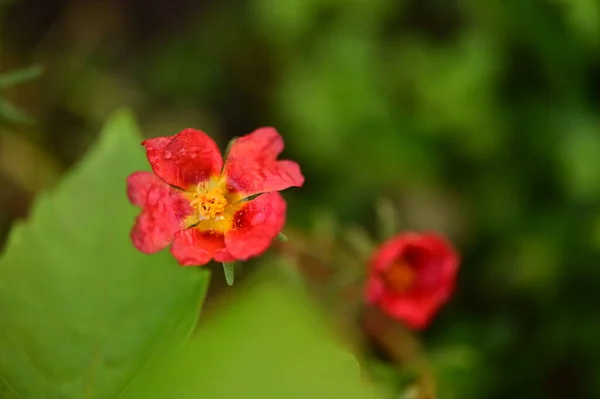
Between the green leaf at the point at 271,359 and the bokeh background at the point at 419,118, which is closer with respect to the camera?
the green leaf at the point at 271,359

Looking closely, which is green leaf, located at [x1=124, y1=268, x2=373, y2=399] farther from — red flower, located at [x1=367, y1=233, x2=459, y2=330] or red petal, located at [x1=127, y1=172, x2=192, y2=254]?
red flower, located at [x1=367, y1=233, x2=459, y2=330]

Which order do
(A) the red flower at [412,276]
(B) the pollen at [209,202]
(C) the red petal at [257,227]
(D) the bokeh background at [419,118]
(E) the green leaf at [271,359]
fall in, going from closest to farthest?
(E) the green leaf at [271,359]
(C) the red petal at [257,227]
(B) the pollen at [209,202]
(A) the red flower at [412,276]
(D) the bokeh background at [419,118]

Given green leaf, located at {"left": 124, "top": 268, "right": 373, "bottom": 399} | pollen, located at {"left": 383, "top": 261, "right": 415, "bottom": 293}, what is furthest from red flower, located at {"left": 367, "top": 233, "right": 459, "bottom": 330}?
green leaf, located at {"left": 124, "top": 268, "right": 373, "bottom": 399}

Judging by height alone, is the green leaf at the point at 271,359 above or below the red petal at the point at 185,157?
below

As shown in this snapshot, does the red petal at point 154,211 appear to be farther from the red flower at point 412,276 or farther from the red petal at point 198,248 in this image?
the red flower at point 412,276

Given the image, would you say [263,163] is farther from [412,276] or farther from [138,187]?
[412,276]

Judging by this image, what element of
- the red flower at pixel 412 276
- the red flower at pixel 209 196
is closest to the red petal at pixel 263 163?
the red flower at pixel 209 196

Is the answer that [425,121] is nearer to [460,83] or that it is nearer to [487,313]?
[460,83]
